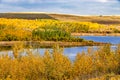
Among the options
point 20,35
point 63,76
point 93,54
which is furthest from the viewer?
point 20,35

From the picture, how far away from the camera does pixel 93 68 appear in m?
22.2

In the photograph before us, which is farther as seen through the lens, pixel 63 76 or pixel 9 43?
pixel 9 43

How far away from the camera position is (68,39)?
202 ft

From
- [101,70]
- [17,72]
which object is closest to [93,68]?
[101,70]

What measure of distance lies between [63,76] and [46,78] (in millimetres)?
854

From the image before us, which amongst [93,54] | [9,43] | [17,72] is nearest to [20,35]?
[9,43]

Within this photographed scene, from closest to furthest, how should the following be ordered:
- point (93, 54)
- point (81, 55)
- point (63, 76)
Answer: point (63, 76), point (81, 55), point (93, 54)

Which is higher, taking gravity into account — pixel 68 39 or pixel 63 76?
pixel 63 76

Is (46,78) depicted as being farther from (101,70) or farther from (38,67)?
(101,70)

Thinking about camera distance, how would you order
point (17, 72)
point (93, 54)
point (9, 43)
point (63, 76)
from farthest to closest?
point (9, 43)
point (93, 54)
point (63, 76)
point (17, 72)

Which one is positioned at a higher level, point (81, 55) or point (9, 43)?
point (81, 55)

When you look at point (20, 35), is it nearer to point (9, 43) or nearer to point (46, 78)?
point (9, 43)

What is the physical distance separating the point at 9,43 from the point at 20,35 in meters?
5.32

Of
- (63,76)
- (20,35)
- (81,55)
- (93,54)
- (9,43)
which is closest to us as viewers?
(63,76)
